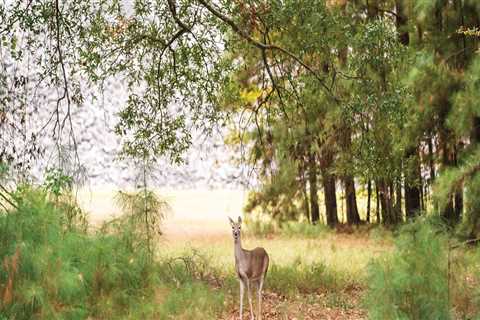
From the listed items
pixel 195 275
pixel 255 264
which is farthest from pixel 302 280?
pixel 255 264

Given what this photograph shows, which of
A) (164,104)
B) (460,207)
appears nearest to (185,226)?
(460,207)

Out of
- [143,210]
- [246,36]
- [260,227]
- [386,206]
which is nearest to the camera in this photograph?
[246,36]

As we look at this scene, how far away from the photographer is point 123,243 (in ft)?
30.4

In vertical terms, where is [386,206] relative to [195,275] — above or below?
above

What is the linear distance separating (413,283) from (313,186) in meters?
12.3

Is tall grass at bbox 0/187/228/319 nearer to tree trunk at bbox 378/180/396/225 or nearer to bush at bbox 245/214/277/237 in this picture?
tree trunk at bbox 378/180/396/225

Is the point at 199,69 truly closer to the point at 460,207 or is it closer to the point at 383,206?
the point at 460,207

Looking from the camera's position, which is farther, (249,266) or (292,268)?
(292,268)

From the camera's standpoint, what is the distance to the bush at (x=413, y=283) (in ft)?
20.9

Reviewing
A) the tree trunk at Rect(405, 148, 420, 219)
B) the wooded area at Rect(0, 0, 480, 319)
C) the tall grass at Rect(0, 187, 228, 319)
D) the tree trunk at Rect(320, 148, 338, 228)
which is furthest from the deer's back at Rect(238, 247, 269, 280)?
the tree trunk at Rect(320, 148, 338, 228)

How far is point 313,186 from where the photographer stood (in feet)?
61.3

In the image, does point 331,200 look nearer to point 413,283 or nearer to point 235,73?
point 235,73

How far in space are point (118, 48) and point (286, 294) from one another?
3.41 m

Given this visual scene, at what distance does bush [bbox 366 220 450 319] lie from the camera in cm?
636
